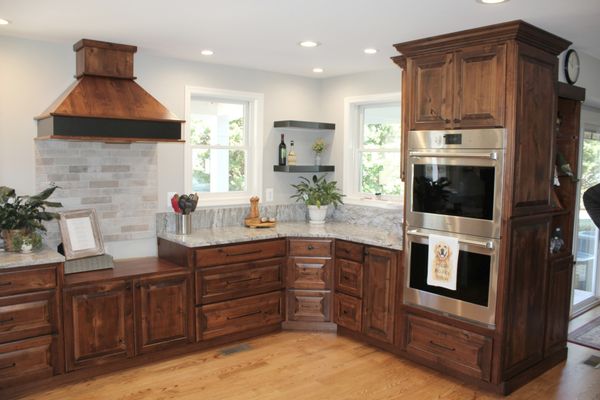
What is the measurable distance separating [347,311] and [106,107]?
2397 mm

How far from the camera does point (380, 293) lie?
395 cm

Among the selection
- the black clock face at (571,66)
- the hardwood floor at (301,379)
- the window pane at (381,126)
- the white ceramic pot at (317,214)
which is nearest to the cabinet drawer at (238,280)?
the hardwood floor at (301,379)

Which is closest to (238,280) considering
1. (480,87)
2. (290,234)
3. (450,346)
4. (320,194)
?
(290,234)

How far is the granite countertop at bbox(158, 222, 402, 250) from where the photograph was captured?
3.93m

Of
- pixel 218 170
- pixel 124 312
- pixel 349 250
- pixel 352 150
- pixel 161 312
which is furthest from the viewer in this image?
pixel 352 150

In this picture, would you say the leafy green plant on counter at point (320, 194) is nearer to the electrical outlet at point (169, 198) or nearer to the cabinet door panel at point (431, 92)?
the electrical outlet at point (169, 198)

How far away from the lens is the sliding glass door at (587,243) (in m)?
4.80

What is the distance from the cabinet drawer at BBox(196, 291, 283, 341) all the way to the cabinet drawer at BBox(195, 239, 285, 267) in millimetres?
323

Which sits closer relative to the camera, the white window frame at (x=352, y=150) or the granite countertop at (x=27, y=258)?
the granite countertop at (x=27, y=258)

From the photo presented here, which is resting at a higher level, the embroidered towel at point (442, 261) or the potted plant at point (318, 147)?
the potted plant at point (318, 147)

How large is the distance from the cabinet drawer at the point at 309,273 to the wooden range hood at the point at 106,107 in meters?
1.46

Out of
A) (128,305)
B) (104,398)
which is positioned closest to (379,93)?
(128,305)

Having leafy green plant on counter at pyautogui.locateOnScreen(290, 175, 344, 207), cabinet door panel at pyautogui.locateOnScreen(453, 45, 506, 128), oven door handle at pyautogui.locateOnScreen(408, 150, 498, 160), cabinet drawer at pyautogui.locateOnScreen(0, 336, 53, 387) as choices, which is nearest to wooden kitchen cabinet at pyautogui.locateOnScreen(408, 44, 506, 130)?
cabinet door panel at pyautogui.locateOnScreen(453, 45, 506, 128)

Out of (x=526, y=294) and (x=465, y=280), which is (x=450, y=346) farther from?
(x=526, y=294)
